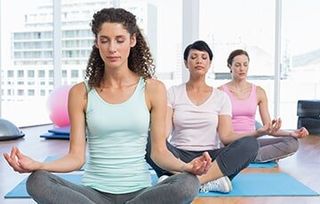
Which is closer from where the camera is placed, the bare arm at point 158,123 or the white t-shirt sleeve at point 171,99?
the bare arm at point 158,123

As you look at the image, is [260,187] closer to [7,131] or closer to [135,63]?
[135,63]

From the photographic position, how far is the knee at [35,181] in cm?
154

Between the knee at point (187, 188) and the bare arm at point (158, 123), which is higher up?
the bare arm at point (158, 123)

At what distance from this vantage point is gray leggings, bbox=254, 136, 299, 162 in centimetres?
375

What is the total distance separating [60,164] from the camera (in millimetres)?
1657

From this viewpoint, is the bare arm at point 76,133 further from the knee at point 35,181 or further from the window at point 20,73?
the window at point 20,73

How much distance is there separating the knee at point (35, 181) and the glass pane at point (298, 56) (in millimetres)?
5542

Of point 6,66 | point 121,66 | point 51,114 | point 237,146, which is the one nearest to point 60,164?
point 121,66

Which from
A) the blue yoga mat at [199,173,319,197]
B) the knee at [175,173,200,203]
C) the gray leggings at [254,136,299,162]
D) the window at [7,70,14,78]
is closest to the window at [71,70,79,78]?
the window at [7,70,14,78]

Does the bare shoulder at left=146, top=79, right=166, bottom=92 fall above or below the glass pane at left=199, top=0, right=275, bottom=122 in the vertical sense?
below

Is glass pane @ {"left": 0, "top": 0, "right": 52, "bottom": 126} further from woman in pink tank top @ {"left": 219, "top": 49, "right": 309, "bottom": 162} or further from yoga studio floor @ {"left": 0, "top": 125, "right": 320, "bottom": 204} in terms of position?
woman in pink tank top @ {"left": 219, "top": 49, "right": 309, "bottom": 162}

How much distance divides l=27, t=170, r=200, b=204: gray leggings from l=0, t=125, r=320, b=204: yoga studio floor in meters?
1.10

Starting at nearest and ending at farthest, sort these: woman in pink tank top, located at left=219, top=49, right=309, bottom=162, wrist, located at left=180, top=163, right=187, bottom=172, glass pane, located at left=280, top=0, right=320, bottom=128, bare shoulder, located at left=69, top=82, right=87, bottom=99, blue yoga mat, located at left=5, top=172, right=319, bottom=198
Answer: wrist, located at left=180, top=163, right=187, bottom=172 < bare shoulder, located at left=69, top=82, right=87, bottom=99 < blue yoga mat, located at left=5, top=172, right=319, bottom=198 < woman in pink tank top, located at left=219, top=49, right=309, bottom=162 < glass pane, located at left=280, top=0, right=320, bottom=128

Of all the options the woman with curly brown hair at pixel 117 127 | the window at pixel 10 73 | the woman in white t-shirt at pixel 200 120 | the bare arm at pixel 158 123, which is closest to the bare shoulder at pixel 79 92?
the woman with curly brown hair at pixel 117 127
